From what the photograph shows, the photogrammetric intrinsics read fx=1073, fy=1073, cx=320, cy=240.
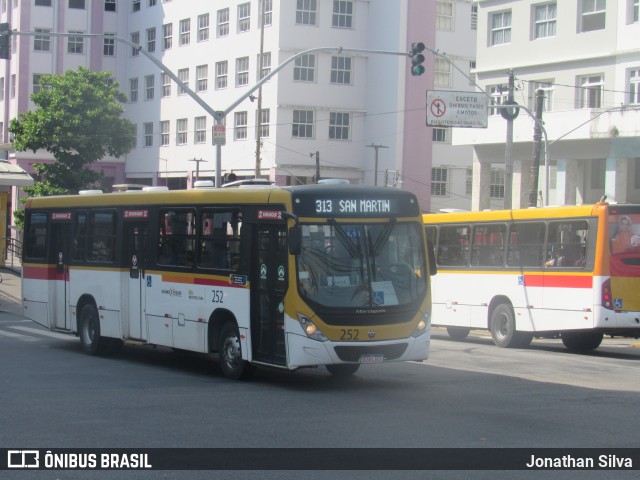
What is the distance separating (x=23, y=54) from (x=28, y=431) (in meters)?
62.3

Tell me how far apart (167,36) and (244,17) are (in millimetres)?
8800

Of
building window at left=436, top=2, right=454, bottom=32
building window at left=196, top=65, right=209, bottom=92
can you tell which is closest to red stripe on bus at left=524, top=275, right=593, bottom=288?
building window at left=436, top=2, right=454, bottom=32

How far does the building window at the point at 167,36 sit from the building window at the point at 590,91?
33.9 m

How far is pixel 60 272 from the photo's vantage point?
21.0 metres

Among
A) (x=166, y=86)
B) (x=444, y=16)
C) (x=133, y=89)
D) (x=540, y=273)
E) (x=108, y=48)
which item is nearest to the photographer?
(x=540, y=273)

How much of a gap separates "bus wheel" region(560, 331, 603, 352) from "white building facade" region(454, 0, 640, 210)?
46.4 feet

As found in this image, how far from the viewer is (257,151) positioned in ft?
181

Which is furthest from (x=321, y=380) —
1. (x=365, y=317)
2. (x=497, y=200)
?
(x=497, y=200)

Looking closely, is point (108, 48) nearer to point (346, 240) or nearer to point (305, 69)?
point (305, 69)

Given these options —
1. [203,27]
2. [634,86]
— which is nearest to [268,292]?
[634,86]

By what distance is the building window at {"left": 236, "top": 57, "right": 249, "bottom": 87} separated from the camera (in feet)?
201

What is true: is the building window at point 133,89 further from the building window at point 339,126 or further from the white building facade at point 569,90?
the white building facade at point 569,90

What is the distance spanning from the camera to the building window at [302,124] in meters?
59.7

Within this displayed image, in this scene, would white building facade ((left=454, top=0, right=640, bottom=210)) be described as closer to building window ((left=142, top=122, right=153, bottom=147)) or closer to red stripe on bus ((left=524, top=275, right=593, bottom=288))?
red stripe on bus ((left=524, top=275, right=593, bottom=288))
